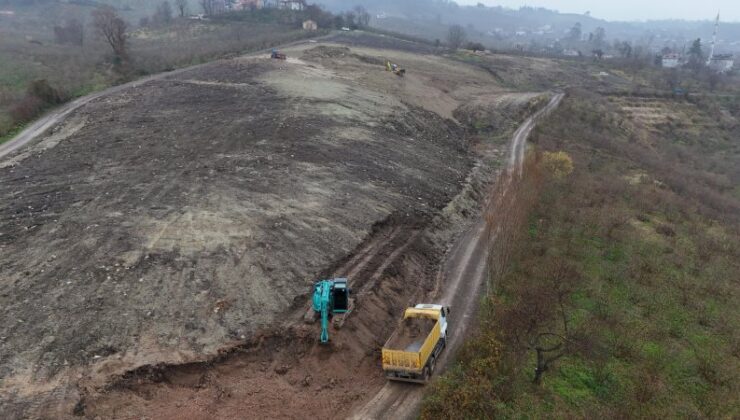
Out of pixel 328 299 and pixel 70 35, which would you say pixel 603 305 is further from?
pixel 70 35

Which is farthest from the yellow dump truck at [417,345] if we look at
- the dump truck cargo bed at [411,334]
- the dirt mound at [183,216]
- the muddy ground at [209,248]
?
the dirt mound at [183,216]

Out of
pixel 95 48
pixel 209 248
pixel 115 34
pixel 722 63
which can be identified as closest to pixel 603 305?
pixel 209 248

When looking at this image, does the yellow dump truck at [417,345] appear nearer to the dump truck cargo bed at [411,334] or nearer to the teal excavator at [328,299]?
the dump truck cargo bed at [411,334]

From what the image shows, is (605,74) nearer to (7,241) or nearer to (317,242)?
(317,242)

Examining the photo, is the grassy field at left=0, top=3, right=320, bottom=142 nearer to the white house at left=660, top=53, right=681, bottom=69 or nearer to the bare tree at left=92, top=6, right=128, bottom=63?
the bare tree at left=92, top=6, right=128, bottom=63

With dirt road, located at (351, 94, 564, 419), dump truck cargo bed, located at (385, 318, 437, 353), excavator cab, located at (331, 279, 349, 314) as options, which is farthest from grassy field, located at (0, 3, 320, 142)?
dump truck cargo bed, located at (385, 318, 437, 353)
